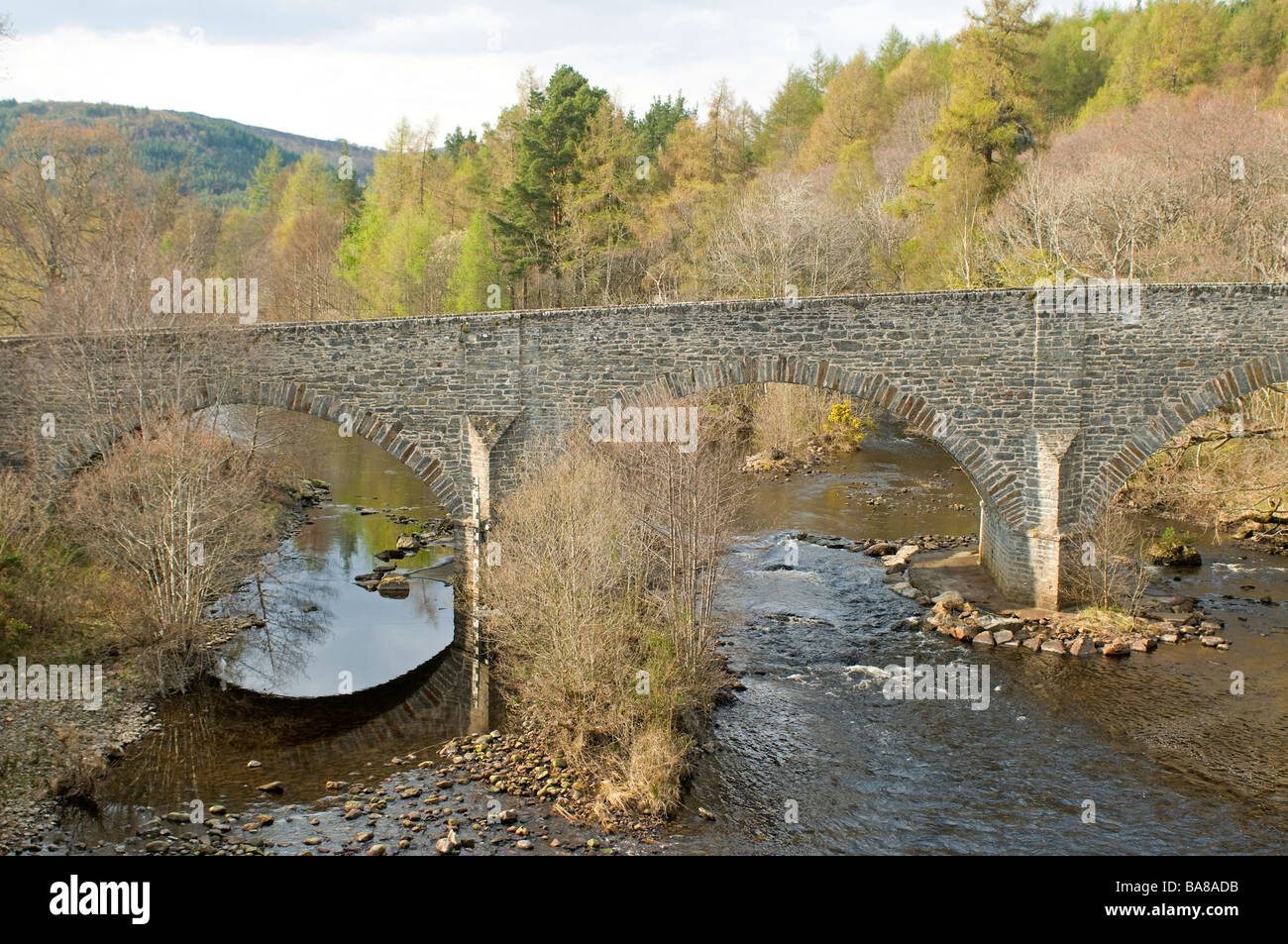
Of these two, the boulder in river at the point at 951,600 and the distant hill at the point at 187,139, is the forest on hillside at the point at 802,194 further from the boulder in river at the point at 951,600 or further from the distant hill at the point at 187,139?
the distant hill at the point at 187,139

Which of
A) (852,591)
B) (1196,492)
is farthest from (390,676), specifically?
(1196,492)

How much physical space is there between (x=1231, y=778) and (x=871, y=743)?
14.4 ft

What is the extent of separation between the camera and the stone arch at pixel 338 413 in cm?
1717

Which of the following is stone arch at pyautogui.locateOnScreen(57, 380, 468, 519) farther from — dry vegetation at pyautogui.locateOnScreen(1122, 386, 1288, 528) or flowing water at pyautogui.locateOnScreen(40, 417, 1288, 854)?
dry vegetation at pyautogui.locateOnScreen(1122, 386, 1288, 528)

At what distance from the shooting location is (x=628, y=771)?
37.3 feet

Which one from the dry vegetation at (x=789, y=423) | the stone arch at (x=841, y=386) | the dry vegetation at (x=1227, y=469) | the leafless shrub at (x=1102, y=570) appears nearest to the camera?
the stone arch at (x=841, y=386)

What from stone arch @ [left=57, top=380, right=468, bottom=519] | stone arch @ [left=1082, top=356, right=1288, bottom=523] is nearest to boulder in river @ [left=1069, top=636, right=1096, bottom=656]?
stone arch @ [left=1082, top=356, right=1288, bottom=523]

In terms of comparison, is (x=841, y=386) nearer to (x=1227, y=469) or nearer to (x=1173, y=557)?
(x=1173, y=557)

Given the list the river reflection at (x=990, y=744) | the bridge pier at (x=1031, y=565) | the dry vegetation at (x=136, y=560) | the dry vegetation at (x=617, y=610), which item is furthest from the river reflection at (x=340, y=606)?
the bridge pier at (x=1031, y=565)

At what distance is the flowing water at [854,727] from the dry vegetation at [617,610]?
75 centimetres

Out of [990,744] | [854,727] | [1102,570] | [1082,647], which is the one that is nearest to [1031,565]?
[1102,570]

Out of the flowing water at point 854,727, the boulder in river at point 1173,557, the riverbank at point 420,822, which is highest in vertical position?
the boulder in river at point 1173,557

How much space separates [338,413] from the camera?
1723cm
